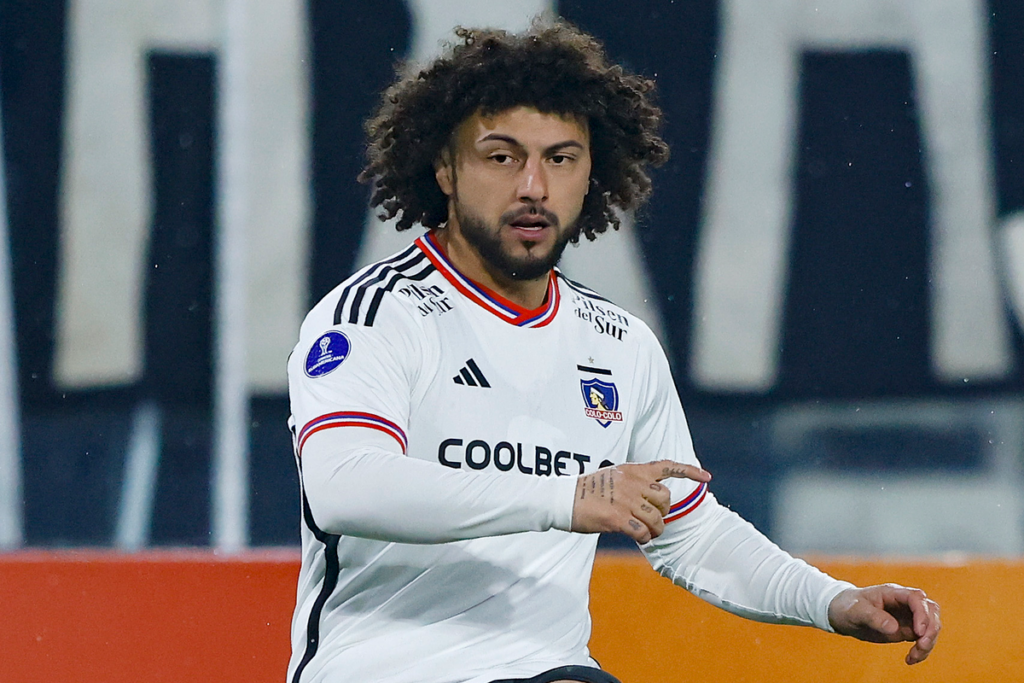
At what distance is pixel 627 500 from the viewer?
1696 mm

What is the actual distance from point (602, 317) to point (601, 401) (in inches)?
7.9

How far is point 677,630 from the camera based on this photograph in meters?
3.15

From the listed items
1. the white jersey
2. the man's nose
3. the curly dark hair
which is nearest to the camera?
the white jersey

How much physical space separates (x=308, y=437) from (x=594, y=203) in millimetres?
1025

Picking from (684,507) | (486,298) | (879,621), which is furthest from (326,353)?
(879,621)

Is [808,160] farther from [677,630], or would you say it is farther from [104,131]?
[104,131]

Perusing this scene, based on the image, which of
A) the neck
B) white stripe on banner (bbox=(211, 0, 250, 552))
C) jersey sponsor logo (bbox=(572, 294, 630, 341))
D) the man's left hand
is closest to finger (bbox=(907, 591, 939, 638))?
the man's left hand

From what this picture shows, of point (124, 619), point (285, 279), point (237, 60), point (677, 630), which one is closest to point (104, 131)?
point (237, 60)

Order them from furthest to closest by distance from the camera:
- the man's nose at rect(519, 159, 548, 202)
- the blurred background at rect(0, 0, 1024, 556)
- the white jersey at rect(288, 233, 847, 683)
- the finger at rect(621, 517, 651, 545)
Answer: the blurred background at rect(0, 0, 1024, 556) < the man's nose at rect(519, 159, 548, 202) < the white jersey at rect(288, 233, 847, 683) < the finger at rect(621, 517, 651, 545)

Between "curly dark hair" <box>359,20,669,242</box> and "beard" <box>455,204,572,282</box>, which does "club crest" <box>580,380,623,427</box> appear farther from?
"curly dark hair" <box>359,20,669,242</box>

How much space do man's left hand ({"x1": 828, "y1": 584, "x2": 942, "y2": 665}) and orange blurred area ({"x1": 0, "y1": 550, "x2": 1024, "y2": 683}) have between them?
99cm

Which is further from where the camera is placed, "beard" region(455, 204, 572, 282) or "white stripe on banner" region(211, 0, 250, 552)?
"white stripe on banner" region(211, 0, 250, 552)

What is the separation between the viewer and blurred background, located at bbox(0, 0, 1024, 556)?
162 inches

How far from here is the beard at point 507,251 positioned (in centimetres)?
226
